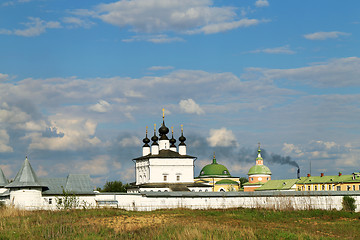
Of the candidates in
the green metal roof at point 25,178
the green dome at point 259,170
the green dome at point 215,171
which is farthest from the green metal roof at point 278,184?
the green metal roof at point 25,178

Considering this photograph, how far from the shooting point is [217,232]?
779 inches

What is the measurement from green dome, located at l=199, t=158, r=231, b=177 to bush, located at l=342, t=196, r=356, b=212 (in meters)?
52.4

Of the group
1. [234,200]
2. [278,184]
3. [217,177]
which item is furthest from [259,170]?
[234,200]

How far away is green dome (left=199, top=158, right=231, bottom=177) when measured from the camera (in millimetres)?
90812

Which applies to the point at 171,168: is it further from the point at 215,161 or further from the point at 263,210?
the point at 215,161

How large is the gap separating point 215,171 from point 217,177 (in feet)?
3.88

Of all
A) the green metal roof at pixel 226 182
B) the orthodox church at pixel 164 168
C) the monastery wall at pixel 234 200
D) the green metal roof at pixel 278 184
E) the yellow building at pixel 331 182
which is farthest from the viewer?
the green metal roof at pixel 226 182

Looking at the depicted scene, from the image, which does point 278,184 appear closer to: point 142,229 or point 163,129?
point 163,129

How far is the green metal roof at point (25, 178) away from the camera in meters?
38.0

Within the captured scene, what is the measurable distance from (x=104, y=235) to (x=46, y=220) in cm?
411

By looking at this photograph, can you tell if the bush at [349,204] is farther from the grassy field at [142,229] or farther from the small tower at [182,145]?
the small tower at [182,145]

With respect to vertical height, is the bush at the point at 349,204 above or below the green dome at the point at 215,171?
below

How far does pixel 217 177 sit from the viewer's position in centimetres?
9038

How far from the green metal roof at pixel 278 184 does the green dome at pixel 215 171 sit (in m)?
10.9
